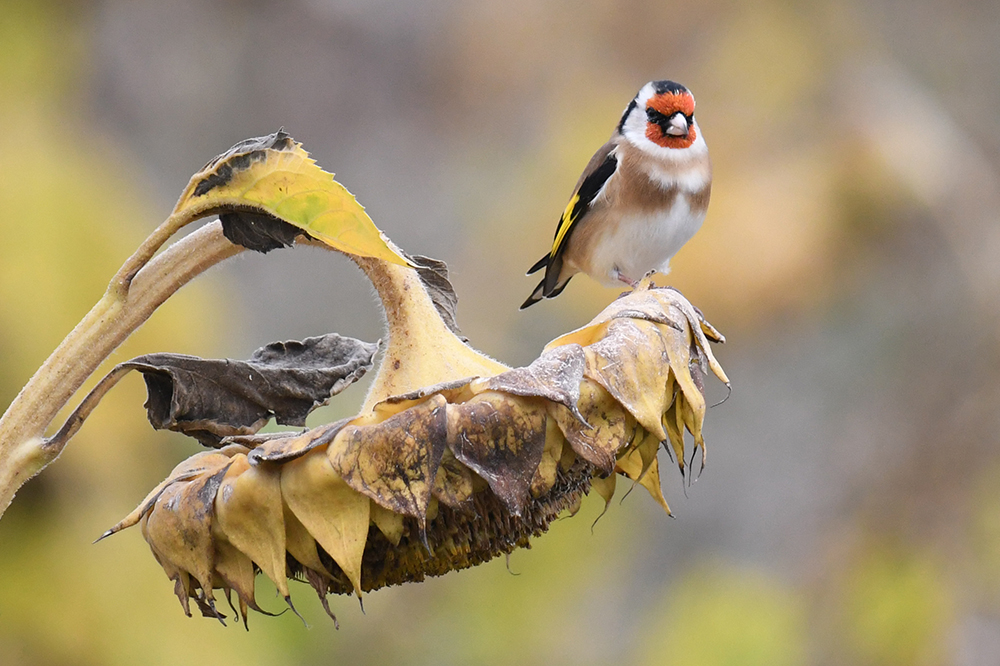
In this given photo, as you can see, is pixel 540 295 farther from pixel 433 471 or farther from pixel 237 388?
pixel 433 471

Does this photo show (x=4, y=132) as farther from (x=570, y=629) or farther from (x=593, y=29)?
(x=593, y=29)

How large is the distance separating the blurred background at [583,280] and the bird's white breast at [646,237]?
4.20 ft

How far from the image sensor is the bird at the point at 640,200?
67.0 inches

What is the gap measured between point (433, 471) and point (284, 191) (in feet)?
0.61

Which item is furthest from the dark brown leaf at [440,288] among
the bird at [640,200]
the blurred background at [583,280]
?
the blurred background at [583,280]

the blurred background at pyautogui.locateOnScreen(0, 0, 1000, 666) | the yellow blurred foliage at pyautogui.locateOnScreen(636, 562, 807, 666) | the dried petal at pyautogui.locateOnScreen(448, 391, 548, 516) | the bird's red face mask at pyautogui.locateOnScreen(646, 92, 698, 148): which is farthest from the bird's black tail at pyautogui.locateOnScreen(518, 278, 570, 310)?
the yellow blurred foliage at pyautogui.locateOnScreen(636, 562, 807, 666)

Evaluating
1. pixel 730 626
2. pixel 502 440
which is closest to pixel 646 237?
pixel 502 440

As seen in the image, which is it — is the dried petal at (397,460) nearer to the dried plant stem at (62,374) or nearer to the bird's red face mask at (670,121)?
the dried plant stem at (62,374)

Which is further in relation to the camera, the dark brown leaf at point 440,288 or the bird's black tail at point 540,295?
the bird's black tail at point 540,295

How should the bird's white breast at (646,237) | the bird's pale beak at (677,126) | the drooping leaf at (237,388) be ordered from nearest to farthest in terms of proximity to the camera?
the drooping leaf at (237,388) → the bird's white breast at (646,237) → the bird's pale beak at (677,126)

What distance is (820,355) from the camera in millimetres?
5441

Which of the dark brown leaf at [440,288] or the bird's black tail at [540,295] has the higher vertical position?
the dark brown leaf at [440,288]

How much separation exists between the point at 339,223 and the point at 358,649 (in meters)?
2.87

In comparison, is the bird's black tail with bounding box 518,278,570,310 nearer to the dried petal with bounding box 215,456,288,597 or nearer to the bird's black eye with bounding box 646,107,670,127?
the bird's black eye with bounding box 646,107,670,127
